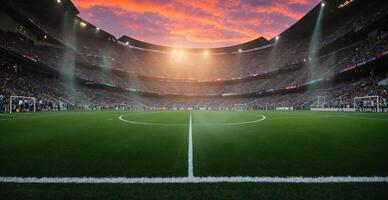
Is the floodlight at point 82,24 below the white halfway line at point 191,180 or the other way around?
the other way around

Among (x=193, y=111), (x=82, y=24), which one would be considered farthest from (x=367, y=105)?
(x=82, y=24)

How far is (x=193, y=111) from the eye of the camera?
32.3 m

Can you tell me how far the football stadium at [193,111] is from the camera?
2441mm

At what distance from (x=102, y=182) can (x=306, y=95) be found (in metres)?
50.6

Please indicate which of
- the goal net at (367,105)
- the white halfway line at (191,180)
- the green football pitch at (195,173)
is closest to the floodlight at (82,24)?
the goal net at (367,105)

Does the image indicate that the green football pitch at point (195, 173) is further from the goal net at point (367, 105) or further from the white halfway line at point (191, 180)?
the goal net at point (367, 105)

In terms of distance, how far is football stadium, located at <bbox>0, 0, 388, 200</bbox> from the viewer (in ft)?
8.01

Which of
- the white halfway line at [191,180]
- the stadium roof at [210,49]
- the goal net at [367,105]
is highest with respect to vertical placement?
the stadium roof at [210,49]

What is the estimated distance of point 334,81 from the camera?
4300cm

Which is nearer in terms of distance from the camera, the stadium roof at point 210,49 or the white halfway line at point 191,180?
the white halfway line at point 191,180

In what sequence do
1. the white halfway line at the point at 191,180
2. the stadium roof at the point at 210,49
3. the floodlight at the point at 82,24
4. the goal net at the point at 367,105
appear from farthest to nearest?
the stadium roof at the point at 210,49
the floodlight at the point at 82,24
the goal net at the point at 367,105
the white halfway line at the point at 191,180

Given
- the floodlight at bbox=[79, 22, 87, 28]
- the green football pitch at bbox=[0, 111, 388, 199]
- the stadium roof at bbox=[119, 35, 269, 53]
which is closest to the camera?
the green football pitch at bbox=[0, 111, 388, 199]

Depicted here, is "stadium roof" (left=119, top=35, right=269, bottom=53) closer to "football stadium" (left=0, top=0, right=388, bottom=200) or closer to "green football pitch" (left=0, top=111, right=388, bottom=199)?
"football stadium" (left=0, top=0, right=388, bottom=200)

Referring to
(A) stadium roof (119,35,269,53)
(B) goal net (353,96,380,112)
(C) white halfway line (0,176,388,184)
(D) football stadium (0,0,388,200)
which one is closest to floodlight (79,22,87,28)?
(D) football stadium (0,0,388,200)
